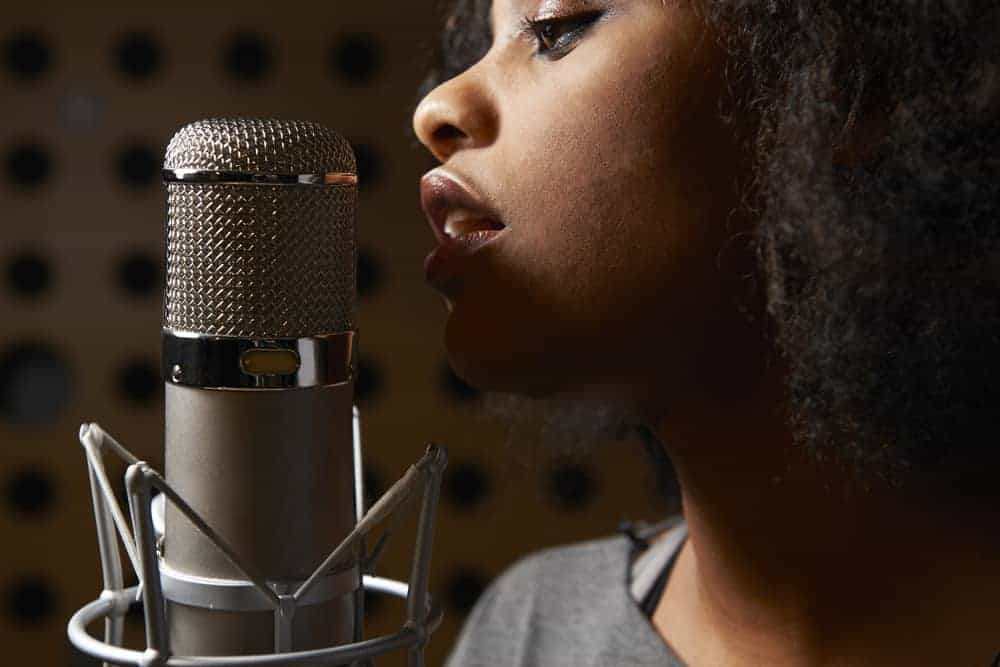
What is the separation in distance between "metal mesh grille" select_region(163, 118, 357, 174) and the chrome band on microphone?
73 mm

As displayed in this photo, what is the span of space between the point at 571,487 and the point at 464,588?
0.19 meters

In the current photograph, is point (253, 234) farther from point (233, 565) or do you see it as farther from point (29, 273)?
point (29, 273)

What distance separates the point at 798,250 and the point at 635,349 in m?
0.11

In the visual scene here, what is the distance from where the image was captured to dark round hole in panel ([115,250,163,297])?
124cm

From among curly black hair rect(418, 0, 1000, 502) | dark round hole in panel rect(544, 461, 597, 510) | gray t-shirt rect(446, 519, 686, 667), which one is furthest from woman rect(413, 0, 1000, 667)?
dark round hole in panel rect(544, 461, 597, 510)

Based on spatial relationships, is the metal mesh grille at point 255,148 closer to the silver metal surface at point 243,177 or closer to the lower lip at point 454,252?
the silver metal surface at point 243,177

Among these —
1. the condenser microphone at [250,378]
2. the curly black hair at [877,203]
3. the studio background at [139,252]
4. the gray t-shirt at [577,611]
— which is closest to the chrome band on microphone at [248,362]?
the condenser microphone at [250,378]

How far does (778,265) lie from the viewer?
622 mm

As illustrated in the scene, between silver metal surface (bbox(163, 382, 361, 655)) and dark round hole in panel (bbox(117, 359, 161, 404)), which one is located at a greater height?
silver metal surface (bbox(163, 382, 361, 655))

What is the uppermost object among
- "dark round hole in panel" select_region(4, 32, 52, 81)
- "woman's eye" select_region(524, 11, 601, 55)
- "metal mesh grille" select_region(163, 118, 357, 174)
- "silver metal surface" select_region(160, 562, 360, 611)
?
"dark round hole in panel" select_region(4, 32, 52, 81)

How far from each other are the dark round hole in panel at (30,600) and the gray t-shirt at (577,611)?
53 cm

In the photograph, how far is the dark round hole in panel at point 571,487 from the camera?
1313 millimetres

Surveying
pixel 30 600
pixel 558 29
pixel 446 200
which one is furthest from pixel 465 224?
pixel 30 600

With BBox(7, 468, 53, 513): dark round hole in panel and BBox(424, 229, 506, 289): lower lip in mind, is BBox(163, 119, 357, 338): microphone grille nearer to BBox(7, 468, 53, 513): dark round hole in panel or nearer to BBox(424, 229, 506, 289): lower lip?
BBox(424, 229, 506, 289): lower lip
